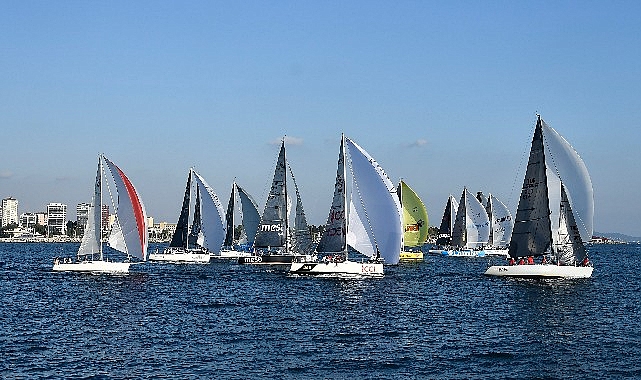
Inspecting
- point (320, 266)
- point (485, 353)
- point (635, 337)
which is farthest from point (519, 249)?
point (485, 353)

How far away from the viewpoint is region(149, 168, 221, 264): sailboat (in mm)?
100125

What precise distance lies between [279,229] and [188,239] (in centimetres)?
1966

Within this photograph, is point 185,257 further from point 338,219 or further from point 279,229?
point 338,219

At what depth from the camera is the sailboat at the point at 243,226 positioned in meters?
99.2

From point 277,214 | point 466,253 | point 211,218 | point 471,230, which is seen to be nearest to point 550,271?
point 277,214

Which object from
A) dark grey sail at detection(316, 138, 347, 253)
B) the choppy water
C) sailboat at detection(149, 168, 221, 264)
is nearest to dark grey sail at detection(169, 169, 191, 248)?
sailboat at detection(149, 168, 221, 264)

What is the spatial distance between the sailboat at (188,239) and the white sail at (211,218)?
2.14 ft

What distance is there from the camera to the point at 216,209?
9944cm

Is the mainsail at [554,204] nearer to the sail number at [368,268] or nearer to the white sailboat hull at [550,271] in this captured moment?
the white sailboat hull at [550,271]

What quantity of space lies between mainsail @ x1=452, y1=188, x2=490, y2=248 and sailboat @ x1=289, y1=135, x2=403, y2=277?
6054cm

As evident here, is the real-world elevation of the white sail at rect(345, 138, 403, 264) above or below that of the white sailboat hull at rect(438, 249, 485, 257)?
above

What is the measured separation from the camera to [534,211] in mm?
64688

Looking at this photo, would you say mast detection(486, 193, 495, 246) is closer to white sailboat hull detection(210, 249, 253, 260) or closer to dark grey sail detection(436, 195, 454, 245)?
dark grey sail detection(436, 195, 454, 245)

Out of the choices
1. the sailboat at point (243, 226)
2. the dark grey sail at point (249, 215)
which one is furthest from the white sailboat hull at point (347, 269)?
the dark grey sail at point (249, 215)
